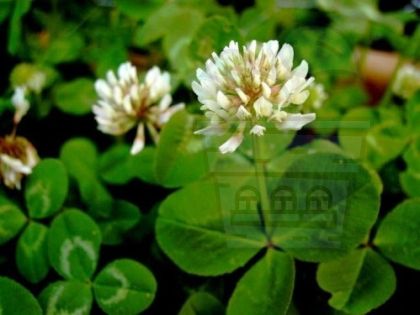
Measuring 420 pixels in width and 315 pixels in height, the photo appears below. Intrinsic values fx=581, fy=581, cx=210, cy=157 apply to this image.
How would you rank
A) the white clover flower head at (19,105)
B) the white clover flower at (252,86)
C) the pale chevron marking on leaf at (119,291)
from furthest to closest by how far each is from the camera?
the white clover flower head at (19,105)
the pale chevron marking on leaf at (119,291)
the white clover flower at (252,86)

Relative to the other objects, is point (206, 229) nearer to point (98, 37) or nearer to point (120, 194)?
point (120, 194)

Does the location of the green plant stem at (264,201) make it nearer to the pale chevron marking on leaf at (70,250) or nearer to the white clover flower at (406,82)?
the pale chevron marking on leaf at (70,250)

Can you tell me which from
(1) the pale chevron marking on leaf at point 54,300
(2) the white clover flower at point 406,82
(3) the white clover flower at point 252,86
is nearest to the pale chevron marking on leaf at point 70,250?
(1) the pale chevron marking on leaf at point 54,300

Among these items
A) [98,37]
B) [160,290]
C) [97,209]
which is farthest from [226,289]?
[98,37]

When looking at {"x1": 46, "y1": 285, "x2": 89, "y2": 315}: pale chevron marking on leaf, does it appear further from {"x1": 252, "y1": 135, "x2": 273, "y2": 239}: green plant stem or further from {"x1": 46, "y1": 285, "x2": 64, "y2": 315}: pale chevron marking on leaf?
{"x1": 252, "y1": 135, "x2": 273, "y2": 239}: green plant stem

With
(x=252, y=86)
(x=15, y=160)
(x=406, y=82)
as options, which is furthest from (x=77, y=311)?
(x=406, y=82)

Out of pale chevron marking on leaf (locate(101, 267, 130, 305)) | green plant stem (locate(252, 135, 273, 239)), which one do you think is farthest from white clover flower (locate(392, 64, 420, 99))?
pale chevron marking on leaf (locate(101, 267, 130, 305))

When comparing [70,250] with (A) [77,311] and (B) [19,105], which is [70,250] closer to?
(A) [77,311]
